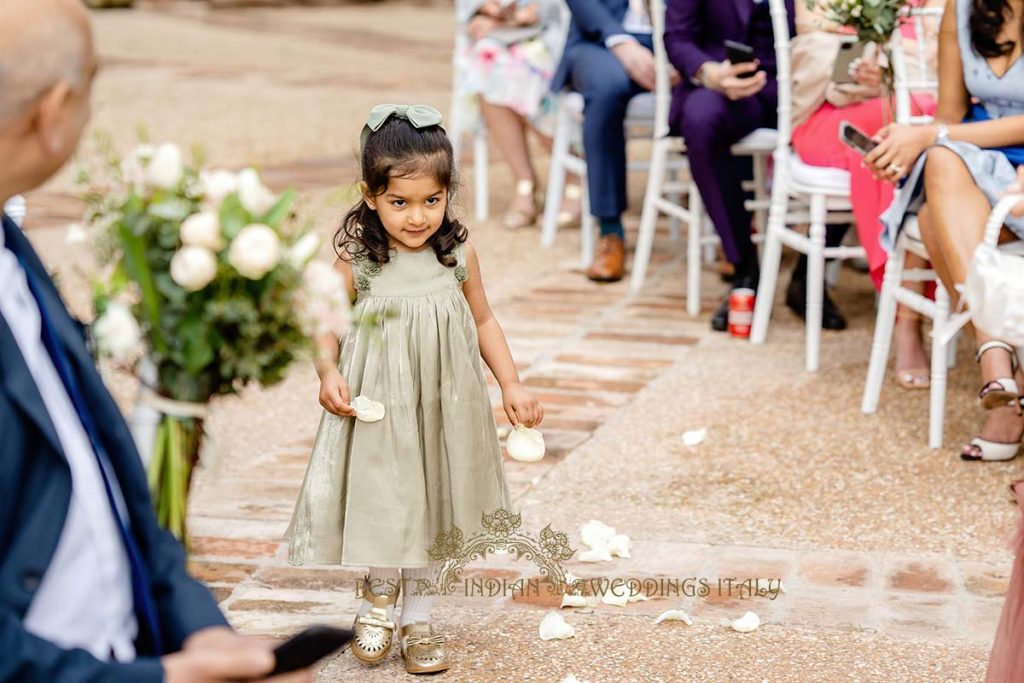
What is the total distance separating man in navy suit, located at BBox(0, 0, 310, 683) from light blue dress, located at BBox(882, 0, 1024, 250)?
10.8ft

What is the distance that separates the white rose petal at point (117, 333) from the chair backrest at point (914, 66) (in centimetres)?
377

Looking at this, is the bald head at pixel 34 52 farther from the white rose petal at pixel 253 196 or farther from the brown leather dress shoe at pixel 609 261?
the brown leather dress shoe at pixel 609 261

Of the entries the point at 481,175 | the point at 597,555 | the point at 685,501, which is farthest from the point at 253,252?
the point at 481,175

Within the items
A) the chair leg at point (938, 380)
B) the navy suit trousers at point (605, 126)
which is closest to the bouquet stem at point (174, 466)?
the chair leg at point (938, 380)

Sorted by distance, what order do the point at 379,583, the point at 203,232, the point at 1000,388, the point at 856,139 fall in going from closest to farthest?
the point at 203,232 < the point at 379,583 < the point at 1000,388 < the point at 856,139

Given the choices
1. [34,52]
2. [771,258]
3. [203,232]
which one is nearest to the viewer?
[34,52]

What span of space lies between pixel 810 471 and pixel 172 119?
7647mm

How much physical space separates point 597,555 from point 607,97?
3.38 m

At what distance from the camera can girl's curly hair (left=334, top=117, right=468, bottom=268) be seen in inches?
114

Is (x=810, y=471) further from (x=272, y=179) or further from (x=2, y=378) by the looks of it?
(x=272, y=179)

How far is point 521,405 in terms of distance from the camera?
9.77 feet

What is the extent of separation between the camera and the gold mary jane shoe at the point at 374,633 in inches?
120

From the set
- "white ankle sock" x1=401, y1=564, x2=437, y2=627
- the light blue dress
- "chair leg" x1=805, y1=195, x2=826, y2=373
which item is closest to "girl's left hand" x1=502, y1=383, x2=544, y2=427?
"white ankle sock" x1=401, y1=564, x2=437, y2=627

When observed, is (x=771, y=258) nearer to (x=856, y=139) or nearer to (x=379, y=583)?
(x=856, y=139)
